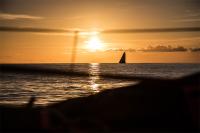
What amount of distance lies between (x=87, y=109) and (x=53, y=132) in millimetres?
655

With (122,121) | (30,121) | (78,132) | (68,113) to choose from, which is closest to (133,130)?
(122,121)

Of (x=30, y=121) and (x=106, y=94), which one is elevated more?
(x=106, y=94)

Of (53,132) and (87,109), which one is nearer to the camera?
(53,132)

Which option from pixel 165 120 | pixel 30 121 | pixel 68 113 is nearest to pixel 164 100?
pixel 165 120

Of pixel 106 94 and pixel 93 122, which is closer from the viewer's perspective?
pixel 93 122

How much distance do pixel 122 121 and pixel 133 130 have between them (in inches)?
11.4

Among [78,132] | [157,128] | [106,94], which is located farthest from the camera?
[106,94]

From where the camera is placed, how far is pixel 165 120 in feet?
16.6

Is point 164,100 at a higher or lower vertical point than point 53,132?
higher

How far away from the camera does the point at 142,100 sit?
509 centimetres

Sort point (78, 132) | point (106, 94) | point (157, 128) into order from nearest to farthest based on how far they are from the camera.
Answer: point (78, 132), point (157, 128), point (106, 94)

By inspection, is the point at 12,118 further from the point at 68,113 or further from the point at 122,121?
the point at 122,121

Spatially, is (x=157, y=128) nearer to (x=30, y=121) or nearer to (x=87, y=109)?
(x=87, y=109)

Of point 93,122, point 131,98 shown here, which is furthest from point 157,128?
point 93,122
